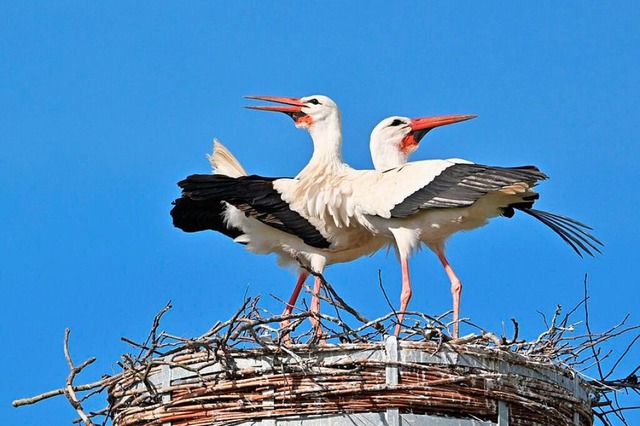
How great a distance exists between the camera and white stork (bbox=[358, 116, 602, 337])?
8.22 m

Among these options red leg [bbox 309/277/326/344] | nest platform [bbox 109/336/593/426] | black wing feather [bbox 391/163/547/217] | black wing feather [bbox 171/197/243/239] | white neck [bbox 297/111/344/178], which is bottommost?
nest platform [bbox 109/336/593/426]

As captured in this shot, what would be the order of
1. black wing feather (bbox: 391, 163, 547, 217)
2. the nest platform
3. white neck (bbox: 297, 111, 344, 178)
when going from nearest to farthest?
the nest platform → black wing feather (bbox: 391, 163, 547, 217) → white neck (bbox: 297, 111, 344, 178)

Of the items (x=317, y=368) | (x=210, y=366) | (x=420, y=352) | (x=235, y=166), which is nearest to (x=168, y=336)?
(x=210, y=366)

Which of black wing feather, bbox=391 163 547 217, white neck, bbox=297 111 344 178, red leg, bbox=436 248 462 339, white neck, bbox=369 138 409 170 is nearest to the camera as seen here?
black wing feather, bbox=391 163 547 217

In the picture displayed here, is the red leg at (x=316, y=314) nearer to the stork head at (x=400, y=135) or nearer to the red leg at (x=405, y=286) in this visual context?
the red leg at (x=405, y=286)

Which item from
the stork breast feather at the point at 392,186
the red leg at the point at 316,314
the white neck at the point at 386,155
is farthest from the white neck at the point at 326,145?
the red leg at the point at 316,314

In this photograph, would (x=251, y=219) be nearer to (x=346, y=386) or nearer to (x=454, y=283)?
(x=454, y=283)

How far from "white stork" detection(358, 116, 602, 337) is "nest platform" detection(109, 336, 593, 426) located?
139cm

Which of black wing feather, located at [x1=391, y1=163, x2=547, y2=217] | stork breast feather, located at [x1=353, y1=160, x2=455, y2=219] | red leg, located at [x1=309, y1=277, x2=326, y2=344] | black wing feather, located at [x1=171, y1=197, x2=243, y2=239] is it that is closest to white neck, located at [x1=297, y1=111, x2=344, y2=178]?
stork breast feather, located at [x1=353, y1=160, x2=455, y2=219]

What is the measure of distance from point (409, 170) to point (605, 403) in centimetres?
197

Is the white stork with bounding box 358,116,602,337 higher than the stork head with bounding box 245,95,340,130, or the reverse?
the stork head with bounding box 245,95,340,130

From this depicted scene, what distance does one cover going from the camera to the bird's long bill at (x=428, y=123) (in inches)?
373

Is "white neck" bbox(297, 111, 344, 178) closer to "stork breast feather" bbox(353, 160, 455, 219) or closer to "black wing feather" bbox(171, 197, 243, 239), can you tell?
"stork breast feather" bbox(353, 160, 455, 219)

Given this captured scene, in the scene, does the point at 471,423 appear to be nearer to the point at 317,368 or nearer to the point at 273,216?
the point at 317,368
